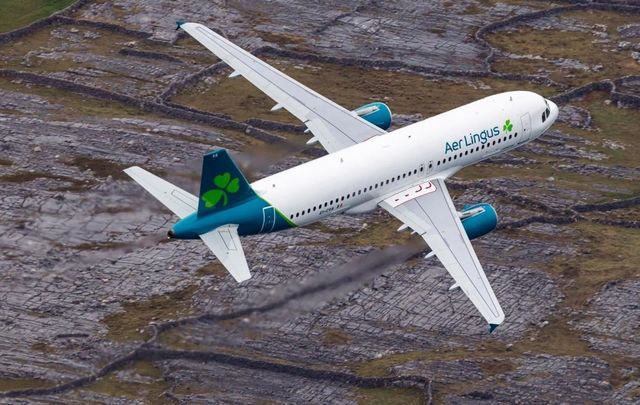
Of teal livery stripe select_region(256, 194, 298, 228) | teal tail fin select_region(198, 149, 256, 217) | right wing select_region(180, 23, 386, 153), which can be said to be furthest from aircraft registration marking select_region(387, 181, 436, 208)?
teal tail fin select_region(198, 149, 256, 217)

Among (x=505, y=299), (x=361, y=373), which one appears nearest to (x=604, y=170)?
(x=505, y=299)

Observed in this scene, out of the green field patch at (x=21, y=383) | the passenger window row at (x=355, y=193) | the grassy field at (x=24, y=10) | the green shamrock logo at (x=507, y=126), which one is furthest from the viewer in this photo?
the grassy field at (x=24, y=10)

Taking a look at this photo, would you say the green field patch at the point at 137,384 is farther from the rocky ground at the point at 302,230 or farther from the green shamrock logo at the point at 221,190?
the green shamrock logo at the point at 221,190

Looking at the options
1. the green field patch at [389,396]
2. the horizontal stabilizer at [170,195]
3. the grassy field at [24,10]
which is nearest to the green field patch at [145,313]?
the horizontal stabilizer at [170,195]

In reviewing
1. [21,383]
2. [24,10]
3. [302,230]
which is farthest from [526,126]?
[24,10]

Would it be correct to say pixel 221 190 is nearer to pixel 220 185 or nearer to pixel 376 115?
pixel 220 185
